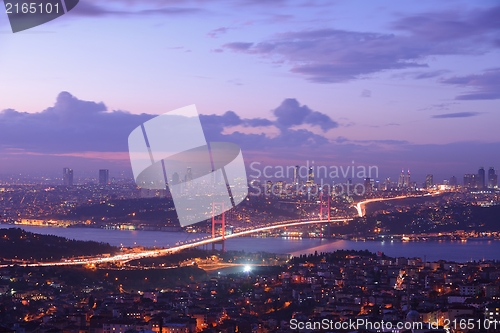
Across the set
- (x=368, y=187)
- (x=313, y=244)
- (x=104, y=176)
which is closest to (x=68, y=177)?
(x=104, y=176)

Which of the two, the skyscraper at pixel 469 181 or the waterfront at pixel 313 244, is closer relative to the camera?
the waterfront at pixel 313 244

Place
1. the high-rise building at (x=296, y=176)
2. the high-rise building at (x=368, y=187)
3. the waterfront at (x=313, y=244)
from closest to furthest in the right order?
the waterfront at (x=313, y=244), the high-rise building at (x=296, y=176), the high-rise building at (x=368, y=187)

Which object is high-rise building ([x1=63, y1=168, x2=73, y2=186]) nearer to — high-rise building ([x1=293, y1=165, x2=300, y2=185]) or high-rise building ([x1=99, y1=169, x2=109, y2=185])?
high-rise building ([x1=99, y1=169, x2=109, y2=185])

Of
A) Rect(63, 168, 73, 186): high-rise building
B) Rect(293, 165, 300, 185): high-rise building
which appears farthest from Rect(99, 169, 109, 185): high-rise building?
Answer: Rect(293, 165, 300, 185): high-rise building

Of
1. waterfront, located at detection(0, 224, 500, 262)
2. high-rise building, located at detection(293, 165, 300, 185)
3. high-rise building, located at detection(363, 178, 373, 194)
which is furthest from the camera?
high-rise building, located at detection(363, 178, 373, 194)

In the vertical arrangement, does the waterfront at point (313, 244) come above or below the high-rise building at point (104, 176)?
below

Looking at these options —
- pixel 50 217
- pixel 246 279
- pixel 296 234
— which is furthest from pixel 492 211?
pixel 246 279

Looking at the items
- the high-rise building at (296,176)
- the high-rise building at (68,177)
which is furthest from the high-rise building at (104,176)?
the high-rise building at (296,176)

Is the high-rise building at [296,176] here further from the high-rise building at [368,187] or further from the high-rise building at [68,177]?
the high-rise building at [68,177]

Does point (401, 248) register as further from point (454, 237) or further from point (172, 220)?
point (172, 220)
